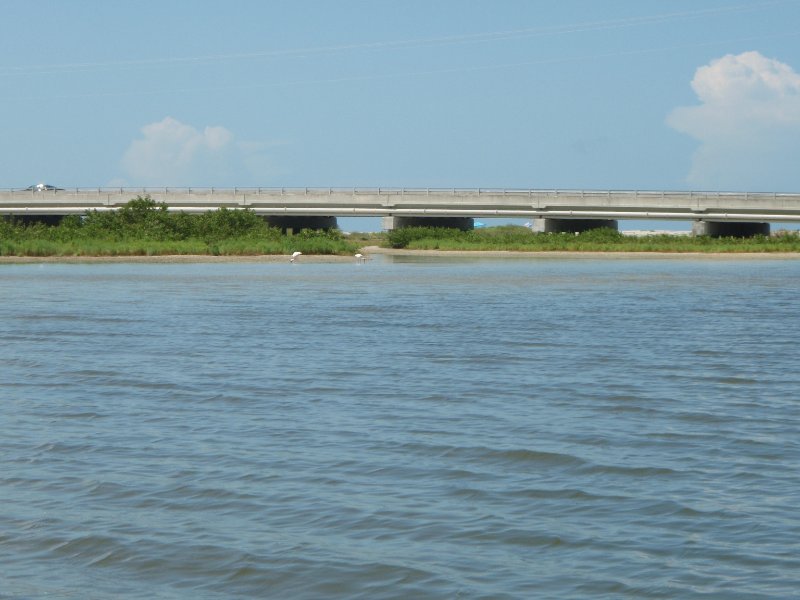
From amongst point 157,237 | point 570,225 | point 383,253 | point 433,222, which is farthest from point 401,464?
point 433,222

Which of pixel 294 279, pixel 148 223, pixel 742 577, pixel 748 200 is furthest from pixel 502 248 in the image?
pixel 742 577

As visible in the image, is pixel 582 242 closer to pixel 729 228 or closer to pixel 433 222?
pixel 729 228

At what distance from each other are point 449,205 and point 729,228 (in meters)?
21.1

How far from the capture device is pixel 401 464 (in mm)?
11109

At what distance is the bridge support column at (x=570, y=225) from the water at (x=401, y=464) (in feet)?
224

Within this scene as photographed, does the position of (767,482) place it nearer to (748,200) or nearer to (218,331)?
(218,331)

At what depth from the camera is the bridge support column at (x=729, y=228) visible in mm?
89688

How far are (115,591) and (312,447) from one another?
4.31m

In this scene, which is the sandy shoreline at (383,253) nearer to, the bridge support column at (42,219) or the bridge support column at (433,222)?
the bridge support column at (433,222)

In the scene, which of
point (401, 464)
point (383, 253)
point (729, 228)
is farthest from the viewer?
point (729, 228)

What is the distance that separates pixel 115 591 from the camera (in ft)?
25.3

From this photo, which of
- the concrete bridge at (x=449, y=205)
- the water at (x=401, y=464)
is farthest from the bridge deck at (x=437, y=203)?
the water at (x=401, y=464)

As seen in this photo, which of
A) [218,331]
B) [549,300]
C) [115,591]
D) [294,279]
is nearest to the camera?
[115,591]

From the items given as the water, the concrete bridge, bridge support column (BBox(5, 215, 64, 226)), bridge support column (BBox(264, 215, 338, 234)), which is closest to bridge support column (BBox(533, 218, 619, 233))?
the concrete bridge
